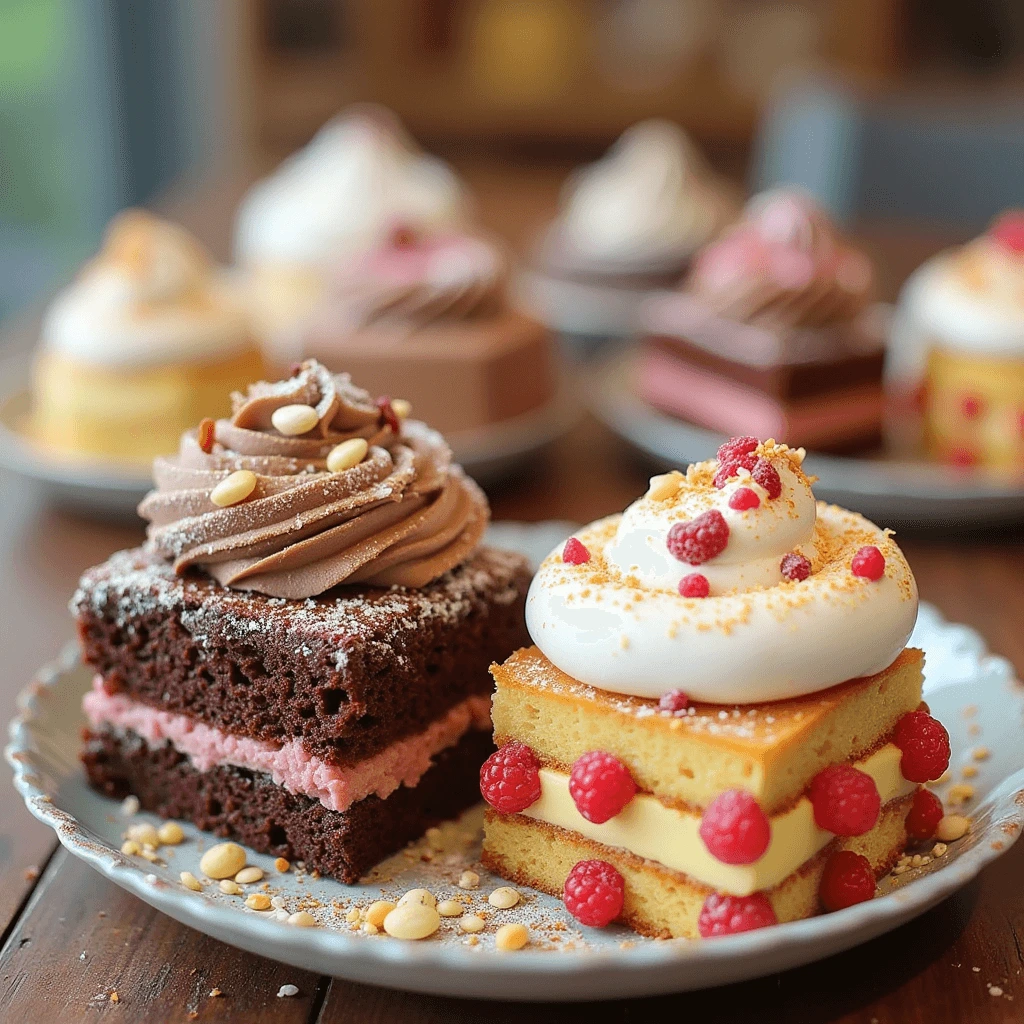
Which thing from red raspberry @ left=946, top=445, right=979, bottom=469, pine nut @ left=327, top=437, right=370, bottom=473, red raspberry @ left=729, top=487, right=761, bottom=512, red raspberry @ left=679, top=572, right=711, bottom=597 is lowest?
red raspberry @ left=946, top=445, right=979, bottom=469

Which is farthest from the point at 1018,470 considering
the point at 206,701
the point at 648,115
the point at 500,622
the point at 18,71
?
the point at 18,71

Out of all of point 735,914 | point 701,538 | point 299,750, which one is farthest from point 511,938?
point 701,538

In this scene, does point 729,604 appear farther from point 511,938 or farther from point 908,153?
point 908,153

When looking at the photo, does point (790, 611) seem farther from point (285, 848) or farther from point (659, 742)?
point (285, 848)

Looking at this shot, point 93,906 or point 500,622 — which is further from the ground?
point 500,622

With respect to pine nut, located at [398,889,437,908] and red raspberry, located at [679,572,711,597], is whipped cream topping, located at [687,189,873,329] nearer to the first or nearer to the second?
red raspberry, located at [679,572,711,597]

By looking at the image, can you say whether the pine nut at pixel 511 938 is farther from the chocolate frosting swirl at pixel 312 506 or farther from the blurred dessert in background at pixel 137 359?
the blurred dessert in background at pixel 137 359

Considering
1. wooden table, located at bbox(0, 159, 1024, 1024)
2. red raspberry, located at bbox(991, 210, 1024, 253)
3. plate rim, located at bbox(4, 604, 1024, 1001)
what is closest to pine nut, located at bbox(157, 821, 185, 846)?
wooden table, located at bbox(0, 159, 1024, 1024)

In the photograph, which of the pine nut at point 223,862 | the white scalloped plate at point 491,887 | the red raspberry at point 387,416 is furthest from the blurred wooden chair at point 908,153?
the pine nut at point 223,862
